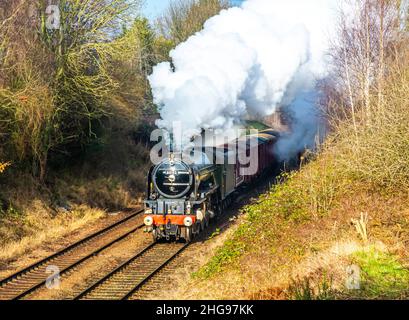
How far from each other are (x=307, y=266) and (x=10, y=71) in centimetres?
1080

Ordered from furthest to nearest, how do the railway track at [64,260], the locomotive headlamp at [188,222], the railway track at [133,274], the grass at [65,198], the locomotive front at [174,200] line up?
the grass at [65,198], the locomotive front at [174,200], the locomotive headlamp at [188,222], the railway track at [64,260], the railway track at [133,274]

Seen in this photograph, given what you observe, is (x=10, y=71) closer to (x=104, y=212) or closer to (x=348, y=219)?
(x=104, y=212)

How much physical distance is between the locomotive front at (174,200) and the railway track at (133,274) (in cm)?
50

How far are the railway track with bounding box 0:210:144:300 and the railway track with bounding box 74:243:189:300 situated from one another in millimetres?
1190

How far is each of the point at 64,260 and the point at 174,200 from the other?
10.3 ft

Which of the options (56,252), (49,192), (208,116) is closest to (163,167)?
(208,116)

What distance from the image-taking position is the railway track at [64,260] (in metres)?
10.4

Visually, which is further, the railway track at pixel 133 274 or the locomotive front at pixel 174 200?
the locomotive front at pixel 174 200

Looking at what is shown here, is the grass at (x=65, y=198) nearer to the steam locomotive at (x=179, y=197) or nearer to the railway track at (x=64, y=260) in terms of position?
the railway track at (x=64, y=260)

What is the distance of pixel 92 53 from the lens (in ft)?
58.6

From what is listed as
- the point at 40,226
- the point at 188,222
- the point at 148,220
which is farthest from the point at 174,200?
the point at 40,226

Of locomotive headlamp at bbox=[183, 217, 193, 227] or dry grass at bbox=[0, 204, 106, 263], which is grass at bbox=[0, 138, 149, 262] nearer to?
dry grass at bbox=[0, 204, 106, 263]

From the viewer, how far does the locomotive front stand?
43.5 feet

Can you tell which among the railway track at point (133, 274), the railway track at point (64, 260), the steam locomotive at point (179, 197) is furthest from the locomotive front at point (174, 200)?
the railway track at point (64, 260)
